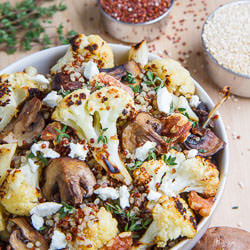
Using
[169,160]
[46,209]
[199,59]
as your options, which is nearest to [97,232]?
[46,209]

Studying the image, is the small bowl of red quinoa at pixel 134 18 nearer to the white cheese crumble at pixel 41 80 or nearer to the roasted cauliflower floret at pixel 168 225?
the white cheese crumble at pixel 41 80

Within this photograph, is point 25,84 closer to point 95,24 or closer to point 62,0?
point 95,24

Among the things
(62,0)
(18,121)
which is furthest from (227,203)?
(62,0)

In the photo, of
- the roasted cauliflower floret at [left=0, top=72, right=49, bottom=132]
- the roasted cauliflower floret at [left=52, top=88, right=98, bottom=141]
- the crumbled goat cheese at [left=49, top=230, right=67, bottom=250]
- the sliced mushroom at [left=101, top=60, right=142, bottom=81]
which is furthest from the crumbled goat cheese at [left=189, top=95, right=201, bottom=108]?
the crumbled goat cheese at [left=49, top=230, right=67, bottom=250]

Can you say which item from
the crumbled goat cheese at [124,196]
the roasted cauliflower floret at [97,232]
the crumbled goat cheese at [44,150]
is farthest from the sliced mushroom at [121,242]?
the crumbled goat cheese at [44,150]

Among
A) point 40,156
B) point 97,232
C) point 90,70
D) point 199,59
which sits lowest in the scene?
point 199,59

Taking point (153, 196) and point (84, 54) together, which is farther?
point (84, 54)

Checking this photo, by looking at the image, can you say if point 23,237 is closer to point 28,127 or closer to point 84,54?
point 28,127
